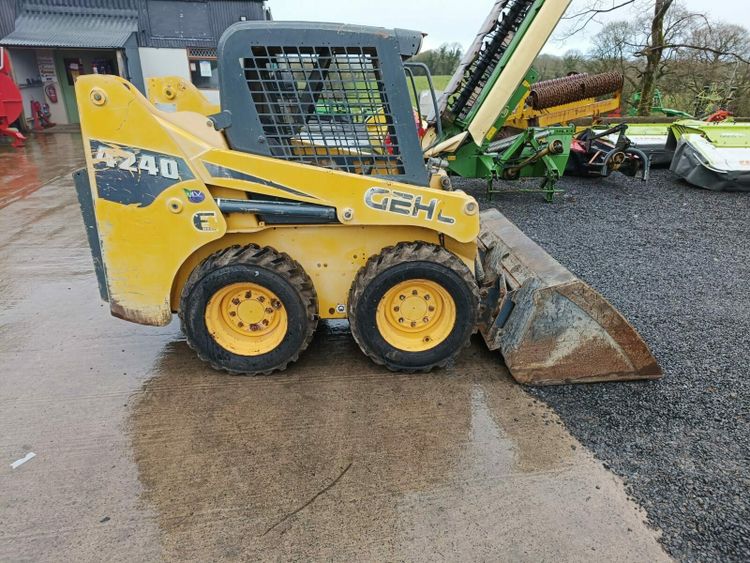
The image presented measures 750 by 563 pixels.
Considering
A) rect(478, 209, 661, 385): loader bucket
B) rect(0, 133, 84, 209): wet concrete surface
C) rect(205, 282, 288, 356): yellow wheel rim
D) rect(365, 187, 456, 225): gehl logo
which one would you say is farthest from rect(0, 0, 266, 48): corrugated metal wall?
rect(478, 209, 661, 385): loader bucket

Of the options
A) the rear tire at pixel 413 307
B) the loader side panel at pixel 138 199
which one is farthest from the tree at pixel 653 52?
the loader side panel at pixel 138 199

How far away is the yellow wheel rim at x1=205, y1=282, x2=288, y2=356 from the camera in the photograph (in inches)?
129

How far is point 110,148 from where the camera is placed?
2.98 metres

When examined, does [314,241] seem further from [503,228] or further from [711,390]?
[711,390]

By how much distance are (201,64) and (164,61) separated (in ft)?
3.91

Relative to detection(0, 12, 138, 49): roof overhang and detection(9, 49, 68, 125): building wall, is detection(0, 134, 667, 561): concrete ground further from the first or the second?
detection(9, 49, 68, 125): building wall

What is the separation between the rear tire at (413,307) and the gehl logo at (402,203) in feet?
0.72

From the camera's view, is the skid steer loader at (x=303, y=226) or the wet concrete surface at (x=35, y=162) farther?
the wet concrete surface at (x=35, y=162)

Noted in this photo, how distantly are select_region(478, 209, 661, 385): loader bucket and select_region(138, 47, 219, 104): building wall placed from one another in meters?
15.6

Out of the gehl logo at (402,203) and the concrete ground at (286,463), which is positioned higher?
the gehl logo at (402,203)

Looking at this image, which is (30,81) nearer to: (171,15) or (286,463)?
(171,15)

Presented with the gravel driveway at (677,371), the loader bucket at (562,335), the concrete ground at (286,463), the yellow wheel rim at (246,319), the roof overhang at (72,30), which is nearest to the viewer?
the concrete ground at (286,463)

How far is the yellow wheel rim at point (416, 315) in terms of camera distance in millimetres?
3348

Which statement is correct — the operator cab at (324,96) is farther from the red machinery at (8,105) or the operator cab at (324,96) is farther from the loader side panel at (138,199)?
the red machinery at (8,105)
